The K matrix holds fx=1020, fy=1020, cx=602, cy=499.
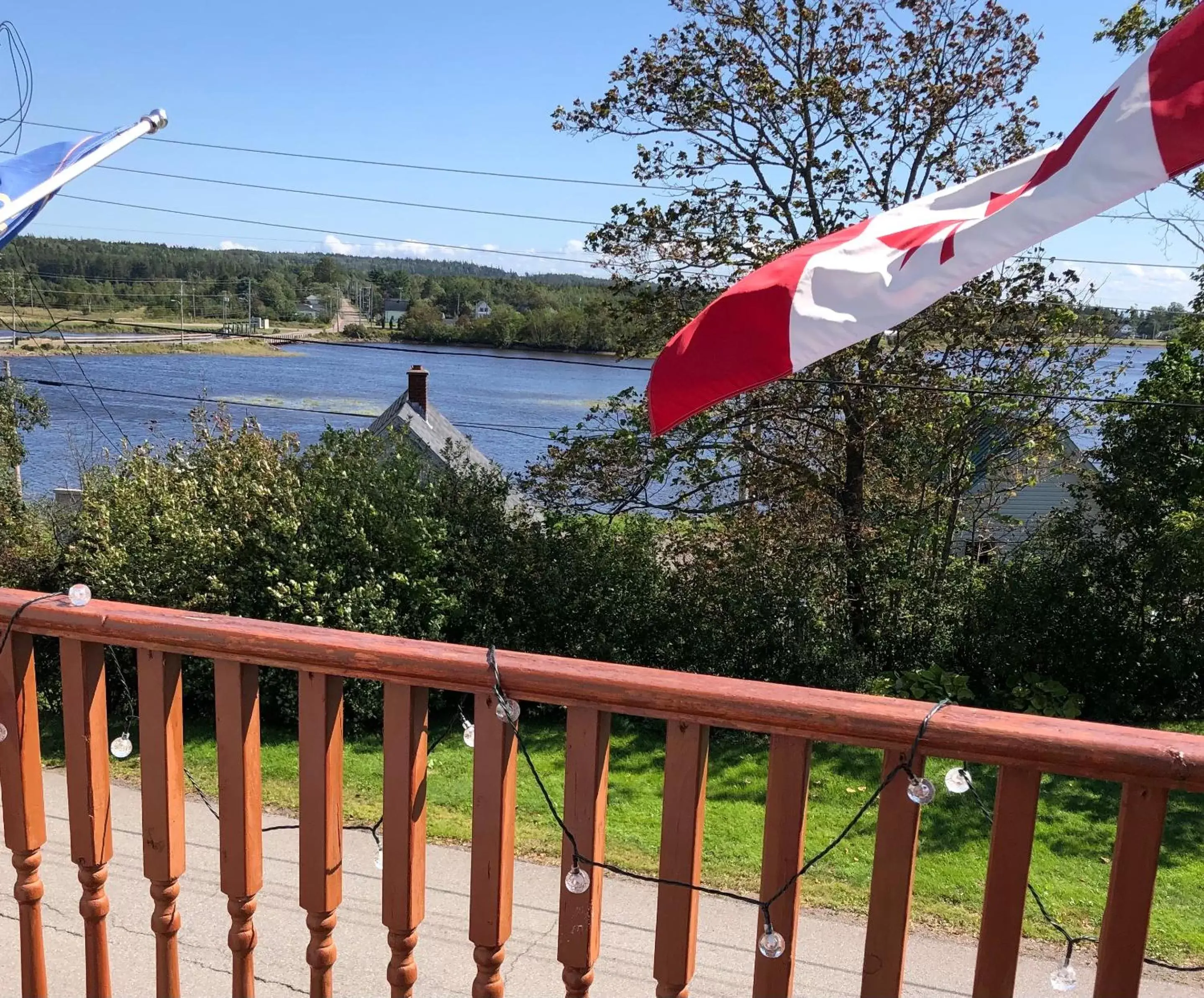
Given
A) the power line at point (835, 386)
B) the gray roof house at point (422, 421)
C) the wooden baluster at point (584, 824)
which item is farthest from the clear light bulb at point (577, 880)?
the gray roof house at point (422, 421)

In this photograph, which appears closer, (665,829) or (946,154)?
(665,829)

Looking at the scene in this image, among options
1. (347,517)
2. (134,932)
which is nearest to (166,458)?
(347,517)

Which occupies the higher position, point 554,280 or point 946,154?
point 946,154

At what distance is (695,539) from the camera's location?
9.97 metres

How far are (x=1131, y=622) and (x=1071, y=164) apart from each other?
9639 millimetres

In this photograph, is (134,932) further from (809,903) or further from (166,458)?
(166,458)

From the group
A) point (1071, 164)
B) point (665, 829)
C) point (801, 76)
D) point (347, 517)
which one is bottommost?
point (347, 517)

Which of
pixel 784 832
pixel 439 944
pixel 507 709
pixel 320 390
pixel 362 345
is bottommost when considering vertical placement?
pixel 439 944

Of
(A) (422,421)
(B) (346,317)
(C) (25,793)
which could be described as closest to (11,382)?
(B) (346,317)

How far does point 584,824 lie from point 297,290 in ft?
54.2

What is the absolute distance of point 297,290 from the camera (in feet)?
54.6

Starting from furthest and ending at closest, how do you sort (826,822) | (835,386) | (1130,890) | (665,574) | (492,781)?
1. (665,574)
2. (835,386)
3. (826,822)
4. (492,781)
5. (1130,890)

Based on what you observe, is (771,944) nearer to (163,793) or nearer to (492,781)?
(492,781)

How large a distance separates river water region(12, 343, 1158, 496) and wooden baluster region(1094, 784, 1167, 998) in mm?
9360
